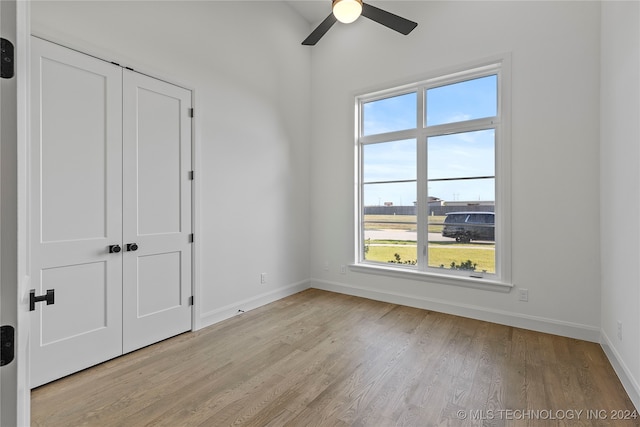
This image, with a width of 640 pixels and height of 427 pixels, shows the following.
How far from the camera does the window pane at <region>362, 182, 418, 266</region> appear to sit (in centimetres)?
399

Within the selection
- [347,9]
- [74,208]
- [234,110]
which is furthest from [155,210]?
[347,9]

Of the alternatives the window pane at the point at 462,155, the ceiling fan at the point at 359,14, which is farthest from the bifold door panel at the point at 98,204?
the window pane at the point at 462,155

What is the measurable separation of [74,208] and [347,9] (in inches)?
101

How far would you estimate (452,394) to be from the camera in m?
2.06

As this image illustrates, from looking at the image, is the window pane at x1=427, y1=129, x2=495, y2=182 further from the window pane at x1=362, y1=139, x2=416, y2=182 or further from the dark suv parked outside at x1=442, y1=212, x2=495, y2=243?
the dark suv parked outside at x1=442, y1=212, x2=495, y2=243

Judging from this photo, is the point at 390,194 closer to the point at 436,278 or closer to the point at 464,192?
the point at 464,192

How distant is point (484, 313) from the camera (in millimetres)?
3346

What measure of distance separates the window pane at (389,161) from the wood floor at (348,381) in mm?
1918

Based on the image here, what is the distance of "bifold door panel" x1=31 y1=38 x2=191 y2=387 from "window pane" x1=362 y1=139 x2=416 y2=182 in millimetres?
2393

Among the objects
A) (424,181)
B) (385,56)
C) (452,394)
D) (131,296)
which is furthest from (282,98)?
(452,394)

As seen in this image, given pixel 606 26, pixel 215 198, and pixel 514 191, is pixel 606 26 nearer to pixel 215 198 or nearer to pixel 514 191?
pixel 514 191

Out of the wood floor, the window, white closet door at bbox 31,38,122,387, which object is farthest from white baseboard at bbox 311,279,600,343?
white closet door at bbox 31,38,122,387

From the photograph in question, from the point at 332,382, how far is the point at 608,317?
7.82 feet

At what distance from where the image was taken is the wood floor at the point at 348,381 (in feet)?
6.08
